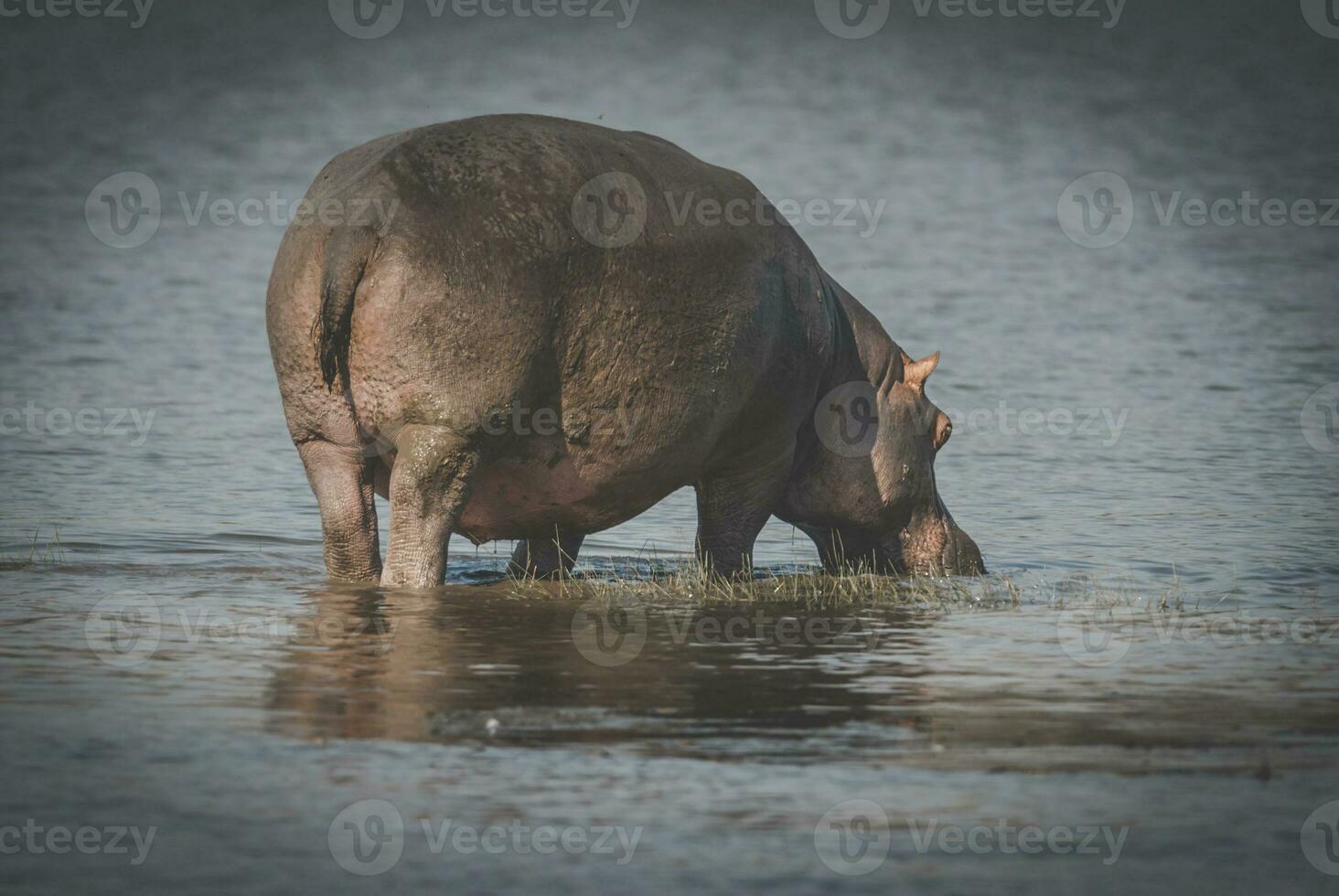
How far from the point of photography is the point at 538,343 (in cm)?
1025

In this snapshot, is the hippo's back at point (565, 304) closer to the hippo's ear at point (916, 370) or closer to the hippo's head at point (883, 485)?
the hippo's head at point (883, 485)

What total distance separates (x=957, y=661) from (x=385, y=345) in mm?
3274

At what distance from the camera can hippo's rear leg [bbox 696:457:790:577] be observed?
1222cm

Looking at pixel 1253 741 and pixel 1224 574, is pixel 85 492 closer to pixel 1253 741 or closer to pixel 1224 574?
pixel 1224 574

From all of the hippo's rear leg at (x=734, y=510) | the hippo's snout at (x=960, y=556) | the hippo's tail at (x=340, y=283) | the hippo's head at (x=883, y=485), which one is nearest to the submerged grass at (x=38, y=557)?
the hippo's tail at (x=340, y=283)

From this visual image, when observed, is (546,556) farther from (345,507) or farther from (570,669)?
(570,669)

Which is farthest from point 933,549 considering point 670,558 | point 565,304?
point 565,304

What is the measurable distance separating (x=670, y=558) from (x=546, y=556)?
5.62ft

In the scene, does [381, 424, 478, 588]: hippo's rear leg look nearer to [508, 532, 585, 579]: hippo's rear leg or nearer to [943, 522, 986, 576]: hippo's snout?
[508, 532, 585, 579]: hippo's rear leg

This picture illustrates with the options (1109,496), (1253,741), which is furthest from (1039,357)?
(1253,741)

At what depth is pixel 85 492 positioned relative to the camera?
15.9m

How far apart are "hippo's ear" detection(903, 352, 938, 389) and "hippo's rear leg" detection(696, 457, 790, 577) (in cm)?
128

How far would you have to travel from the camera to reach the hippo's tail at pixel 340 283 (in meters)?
9.88

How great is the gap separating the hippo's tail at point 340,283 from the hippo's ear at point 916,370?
14.3 feet
